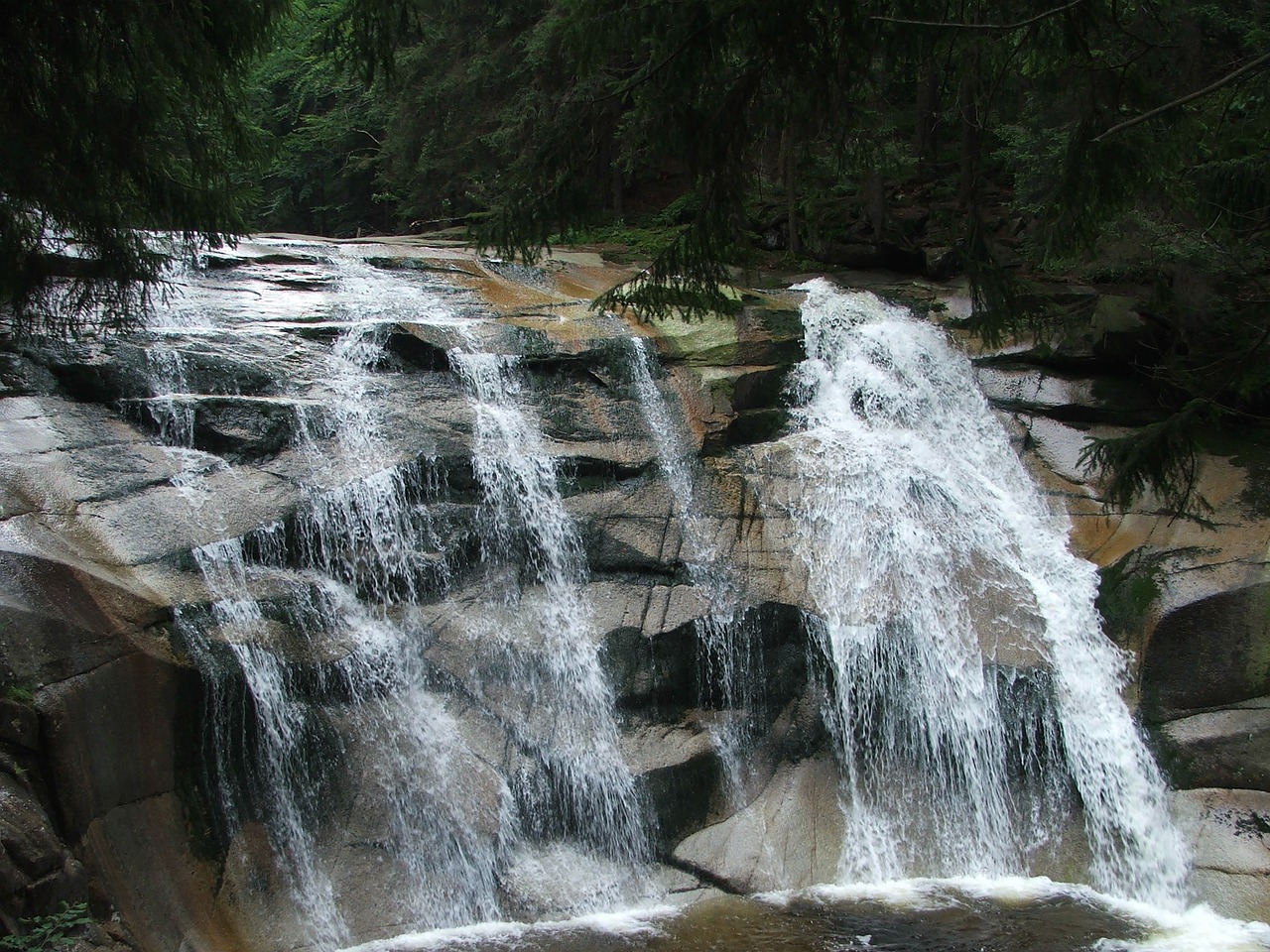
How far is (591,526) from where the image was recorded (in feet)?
30.9

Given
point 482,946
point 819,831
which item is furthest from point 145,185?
point 819,831

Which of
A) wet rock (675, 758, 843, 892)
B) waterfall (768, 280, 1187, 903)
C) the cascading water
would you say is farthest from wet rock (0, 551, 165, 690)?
waterfall (768, 280, 1187, 903)

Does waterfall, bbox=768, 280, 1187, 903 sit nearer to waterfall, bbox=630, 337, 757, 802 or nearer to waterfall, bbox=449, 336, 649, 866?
waterfall, bbox=630, 337, 757, 802

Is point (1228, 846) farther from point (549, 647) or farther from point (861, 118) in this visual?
point (861, 118)

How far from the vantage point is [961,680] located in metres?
8.70

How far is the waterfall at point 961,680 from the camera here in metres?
8.18

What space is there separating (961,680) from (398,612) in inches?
193

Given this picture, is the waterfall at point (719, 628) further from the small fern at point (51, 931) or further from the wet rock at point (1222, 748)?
the small fern at point (51, 931)

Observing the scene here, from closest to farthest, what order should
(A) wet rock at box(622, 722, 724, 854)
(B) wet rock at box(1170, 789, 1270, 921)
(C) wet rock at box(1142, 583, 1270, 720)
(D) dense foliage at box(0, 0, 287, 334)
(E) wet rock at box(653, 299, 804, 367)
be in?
(D) dense foliage at box(0, 0, 287, 334)
(B) wet rock at box(1170, 789, 1270, 921)
(A) wet rock at box(622, 722, 724, 854)
(C) wet rock at box(1142, 583, 1270, 720)
(E) wet rock at box(653, 299, 804, 367)

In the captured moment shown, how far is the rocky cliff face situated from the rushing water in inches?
1.6

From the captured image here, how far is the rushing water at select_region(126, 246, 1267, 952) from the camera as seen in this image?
7.23 m

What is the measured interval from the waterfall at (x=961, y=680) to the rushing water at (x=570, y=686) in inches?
1.0

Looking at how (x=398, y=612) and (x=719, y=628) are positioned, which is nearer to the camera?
(x=398, y=612)

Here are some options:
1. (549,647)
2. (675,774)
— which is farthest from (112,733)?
(675,774)
